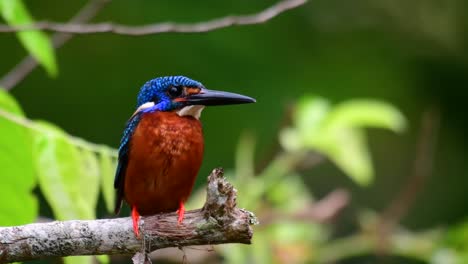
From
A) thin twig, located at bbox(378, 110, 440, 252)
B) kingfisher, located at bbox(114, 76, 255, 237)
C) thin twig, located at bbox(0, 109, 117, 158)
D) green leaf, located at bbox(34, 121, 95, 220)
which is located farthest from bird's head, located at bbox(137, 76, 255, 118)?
thin twig, located at bbox(378, 110, 440, 252)

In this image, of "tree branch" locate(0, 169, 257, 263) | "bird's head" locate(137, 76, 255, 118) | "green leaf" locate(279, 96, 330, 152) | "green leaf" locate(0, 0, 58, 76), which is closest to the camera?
"tree branch" locate(0, 169, 257, 263)

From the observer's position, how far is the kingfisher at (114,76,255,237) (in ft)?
9.41

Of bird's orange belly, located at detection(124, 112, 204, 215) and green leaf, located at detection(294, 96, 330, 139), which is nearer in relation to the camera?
bird's orange belly, located at detection(124, 112, 204, 215)

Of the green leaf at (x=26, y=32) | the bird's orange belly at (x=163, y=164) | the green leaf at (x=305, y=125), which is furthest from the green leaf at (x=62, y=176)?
the green leaf at (x=305, y=125)

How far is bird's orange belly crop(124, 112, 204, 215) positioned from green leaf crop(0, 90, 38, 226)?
1.04ft

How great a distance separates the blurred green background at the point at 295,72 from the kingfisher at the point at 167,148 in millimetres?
3460

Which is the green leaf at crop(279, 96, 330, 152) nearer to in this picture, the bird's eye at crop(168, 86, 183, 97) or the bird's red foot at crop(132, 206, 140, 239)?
the bird's eye at crop(168, 86, 183, 97)

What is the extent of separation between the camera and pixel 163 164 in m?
2.87

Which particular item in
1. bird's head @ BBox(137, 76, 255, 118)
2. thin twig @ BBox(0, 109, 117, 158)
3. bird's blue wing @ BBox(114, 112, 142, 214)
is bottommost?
thin twig @ BBox(0, 109, 117, 158)

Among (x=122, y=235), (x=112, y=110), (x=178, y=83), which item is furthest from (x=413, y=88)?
(x=122, y=235)

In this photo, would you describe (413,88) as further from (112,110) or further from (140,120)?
(140,120)

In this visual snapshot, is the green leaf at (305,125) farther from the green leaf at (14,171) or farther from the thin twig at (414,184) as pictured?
the green leaf at (14,171)

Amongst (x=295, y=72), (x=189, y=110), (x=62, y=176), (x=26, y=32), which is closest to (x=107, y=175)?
(x=62, y=176)

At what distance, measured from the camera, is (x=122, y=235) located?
2.50 metres
